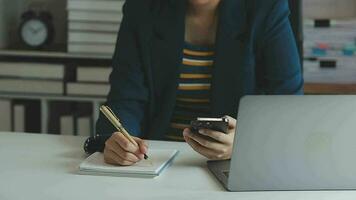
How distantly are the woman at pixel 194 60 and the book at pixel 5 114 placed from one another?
1100 mm

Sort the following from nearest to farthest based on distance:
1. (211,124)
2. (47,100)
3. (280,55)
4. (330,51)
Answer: (211,124), (280,55), (330,51), (47,100)

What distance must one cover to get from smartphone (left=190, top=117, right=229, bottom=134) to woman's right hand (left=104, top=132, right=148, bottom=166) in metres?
0.12

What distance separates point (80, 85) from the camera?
8.09 feet

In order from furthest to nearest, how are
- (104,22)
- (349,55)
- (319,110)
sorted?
(104,22) → (349,55) → (319,110)

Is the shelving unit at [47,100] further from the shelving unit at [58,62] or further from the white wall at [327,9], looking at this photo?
the white wall at [327,9]

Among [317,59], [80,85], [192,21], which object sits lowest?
[80,85]

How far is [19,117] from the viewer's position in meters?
2.54

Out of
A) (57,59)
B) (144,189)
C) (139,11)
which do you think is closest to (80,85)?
(57,59)

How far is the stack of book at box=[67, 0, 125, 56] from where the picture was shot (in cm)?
241

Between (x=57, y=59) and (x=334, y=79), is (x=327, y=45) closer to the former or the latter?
(x=334, y=79)

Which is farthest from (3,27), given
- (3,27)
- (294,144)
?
(294,144)

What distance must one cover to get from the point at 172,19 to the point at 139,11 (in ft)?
0.31

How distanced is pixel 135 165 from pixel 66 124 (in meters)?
1.42

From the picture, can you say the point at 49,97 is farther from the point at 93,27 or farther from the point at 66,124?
the point at 93,27
